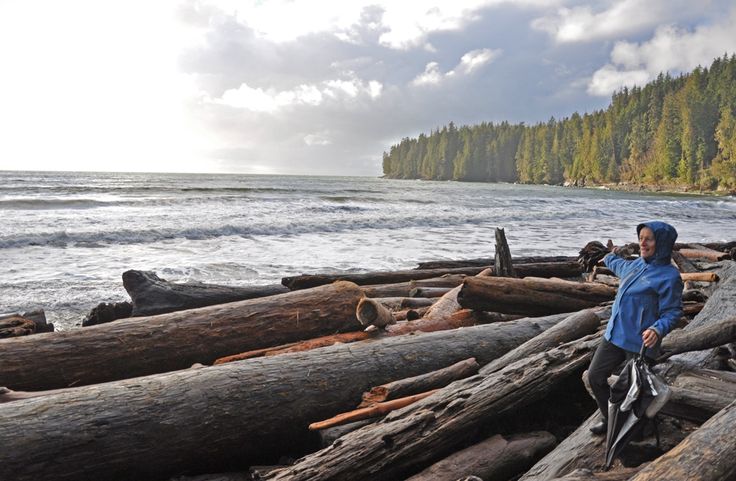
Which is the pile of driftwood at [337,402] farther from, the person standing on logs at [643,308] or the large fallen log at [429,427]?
the person standing on logs at [643,308]

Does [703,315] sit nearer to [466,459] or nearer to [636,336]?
[636,336]

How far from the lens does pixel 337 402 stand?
3.74m

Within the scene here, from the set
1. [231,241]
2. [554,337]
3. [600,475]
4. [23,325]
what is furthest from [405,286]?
[231,241]

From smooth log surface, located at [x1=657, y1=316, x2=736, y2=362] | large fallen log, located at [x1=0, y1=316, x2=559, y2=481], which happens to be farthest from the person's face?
large fallen log, located at [x1=0, y1=316, x2=559, y2=481]

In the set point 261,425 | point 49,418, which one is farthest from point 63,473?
point 261,425

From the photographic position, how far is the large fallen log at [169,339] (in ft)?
14.5

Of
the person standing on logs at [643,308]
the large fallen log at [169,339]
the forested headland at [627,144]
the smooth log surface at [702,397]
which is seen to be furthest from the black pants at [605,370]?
the forested headland at [627,144]

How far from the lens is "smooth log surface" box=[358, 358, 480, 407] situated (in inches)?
140

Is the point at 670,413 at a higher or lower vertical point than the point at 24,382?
higher

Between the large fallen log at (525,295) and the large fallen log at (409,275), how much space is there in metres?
2.78

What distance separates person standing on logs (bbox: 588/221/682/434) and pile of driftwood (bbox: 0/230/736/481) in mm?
390

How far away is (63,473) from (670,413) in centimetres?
380

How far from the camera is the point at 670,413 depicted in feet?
9.79

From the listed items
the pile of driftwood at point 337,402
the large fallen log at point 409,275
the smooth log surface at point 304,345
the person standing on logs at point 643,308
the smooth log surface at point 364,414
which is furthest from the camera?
the large fallen log at point 409,275
